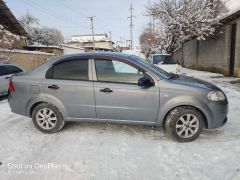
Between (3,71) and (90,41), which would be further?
(90,41)

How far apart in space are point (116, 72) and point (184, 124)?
5.29ft

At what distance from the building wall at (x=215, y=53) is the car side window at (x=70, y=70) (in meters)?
12.1

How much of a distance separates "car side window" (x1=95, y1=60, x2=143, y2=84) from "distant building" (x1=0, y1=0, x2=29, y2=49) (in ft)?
46.6

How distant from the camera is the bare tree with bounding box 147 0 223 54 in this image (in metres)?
17.4

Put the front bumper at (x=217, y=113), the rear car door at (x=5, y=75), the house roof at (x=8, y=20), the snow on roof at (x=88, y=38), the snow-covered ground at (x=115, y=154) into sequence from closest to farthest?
the snow-covered ground at (x=115, y=154), the front bumper at (x=217, y=113), the rear car door at (x=5, y=75), the house roof at (x=8, y=20), the snow on roof at (x=88, y=38)

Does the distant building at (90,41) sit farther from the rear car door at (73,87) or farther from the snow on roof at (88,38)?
the rear car door at (73,87)

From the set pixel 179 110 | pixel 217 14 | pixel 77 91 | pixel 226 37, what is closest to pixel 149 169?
pixel 179 110

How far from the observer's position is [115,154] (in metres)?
4.07

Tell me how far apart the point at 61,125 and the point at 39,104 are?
24.6 inches

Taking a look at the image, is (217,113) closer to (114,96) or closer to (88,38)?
(114,96)

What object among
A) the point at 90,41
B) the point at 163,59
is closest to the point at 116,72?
the point at 163,59

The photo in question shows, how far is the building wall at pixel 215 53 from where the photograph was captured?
15612 mm

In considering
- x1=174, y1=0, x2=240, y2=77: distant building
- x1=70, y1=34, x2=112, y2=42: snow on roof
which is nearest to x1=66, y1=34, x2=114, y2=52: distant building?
x1=70, y1=34, x2=112, y2=42: snow on roof

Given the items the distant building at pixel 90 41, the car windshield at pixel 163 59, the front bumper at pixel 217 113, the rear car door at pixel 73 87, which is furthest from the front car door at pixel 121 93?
the distant building at pixel 90 41
